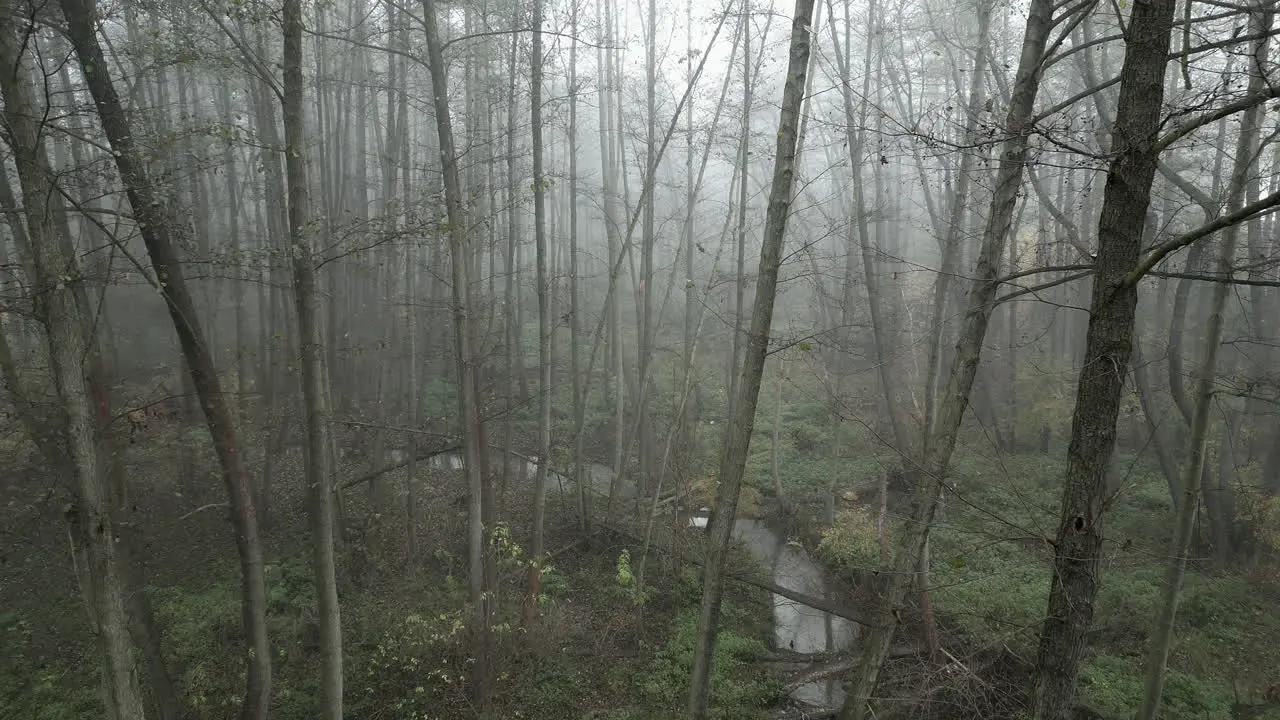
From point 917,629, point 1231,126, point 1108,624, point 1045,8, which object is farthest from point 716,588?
point 1231,126

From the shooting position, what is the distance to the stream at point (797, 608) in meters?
8.55

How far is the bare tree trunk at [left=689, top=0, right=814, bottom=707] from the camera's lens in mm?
5250

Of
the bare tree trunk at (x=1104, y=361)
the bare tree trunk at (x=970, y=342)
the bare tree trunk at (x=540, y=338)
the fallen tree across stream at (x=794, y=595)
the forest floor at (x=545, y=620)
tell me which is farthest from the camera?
the bare tree trunk at (x=540, y=338)

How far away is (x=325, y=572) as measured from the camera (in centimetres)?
568

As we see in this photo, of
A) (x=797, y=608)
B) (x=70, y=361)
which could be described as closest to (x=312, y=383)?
(x=70, y=361)

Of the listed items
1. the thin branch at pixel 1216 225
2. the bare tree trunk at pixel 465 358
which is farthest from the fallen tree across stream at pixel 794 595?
the thin branch at pixel 1216 225

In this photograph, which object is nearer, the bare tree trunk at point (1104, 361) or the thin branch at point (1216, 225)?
the thin branch at point (1216, 225)

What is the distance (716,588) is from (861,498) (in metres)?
9.24

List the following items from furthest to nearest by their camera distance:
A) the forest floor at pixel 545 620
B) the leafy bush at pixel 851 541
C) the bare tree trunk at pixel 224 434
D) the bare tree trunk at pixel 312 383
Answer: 1. the leafy bush at pixel 851 541
2. the forest floor at pixel 545 620
3. the bare tree trunk at pixel 224 434
4. the bare tree trunk at pixel 312 383

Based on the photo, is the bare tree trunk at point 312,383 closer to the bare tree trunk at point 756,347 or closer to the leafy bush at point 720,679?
the bare tree trunk at point 756,347

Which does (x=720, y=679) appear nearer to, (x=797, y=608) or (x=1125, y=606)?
(x=797, y=608)

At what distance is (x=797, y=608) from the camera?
10977 millimetres

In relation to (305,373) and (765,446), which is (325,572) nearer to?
(305,373)

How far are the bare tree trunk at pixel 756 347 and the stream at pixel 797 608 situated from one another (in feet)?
11.3
